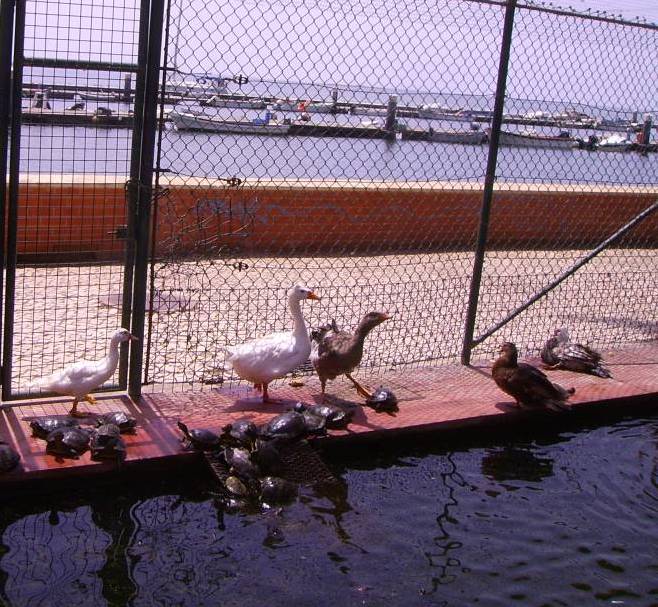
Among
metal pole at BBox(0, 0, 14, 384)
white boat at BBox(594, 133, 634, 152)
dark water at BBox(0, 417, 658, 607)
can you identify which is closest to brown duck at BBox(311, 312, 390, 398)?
dark water at BBox(0, 417, 658, 607)

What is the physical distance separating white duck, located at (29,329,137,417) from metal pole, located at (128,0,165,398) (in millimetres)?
182

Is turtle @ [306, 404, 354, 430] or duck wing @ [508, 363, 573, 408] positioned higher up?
duck wing @ [508, 363, 573, 408]

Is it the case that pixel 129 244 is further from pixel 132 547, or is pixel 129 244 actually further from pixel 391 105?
pixel 391 105

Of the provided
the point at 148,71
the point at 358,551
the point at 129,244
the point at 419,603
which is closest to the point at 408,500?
the point at 358,551

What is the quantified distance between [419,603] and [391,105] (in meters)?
4.15

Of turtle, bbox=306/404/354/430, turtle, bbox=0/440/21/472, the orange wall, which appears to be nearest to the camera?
turtle, bbox=0/440/21/472

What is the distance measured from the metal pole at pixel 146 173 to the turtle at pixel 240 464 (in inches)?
37.5

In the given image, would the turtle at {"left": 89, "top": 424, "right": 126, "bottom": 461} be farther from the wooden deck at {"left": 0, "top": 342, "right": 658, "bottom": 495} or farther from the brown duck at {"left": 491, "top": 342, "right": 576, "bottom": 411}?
the brown duck at {"left": 491, "top": 342, "right": 576, "bottom": 411}

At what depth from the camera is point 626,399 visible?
616cm

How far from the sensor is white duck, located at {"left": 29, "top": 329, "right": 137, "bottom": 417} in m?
5.07

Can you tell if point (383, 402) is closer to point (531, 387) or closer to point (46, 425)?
point (531, 387)

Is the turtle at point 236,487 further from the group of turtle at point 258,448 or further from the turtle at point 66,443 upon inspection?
the turtle at point 66,443

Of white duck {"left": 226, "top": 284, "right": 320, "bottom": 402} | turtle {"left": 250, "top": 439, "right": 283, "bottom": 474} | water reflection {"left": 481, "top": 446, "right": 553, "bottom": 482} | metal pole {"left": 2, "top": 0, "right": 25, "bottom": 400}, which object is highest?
metal pole {"left": 2, "top": 0, "right": 25, "bottom": 400}

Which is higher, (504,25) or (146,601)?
(504,25)
